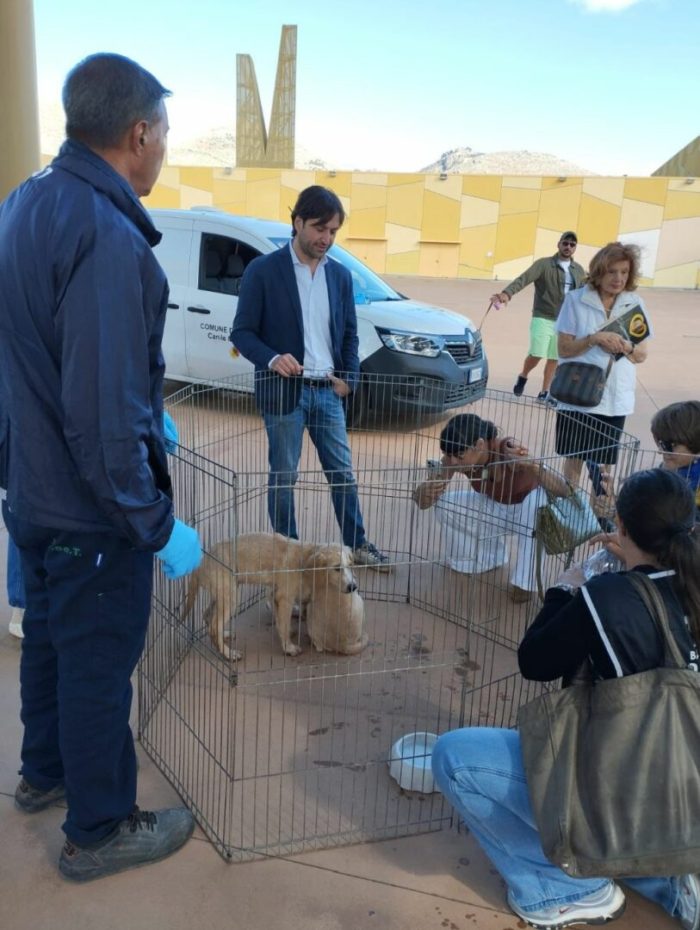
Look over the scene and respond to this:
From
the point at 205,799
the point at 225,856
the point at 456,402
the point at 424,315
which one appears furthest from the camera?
the point at 424,315

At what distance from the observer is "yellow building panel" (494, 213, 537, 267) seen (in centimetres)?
2467

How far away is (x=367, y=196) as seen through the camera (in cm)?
2519

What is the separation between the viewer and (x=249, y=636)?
3.62 metres

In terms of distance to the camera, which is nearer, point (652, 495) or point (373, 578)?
point (652, 495)

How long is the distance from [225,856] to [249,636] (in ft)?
4.57

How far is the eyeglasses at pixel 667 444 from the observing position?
3.29m

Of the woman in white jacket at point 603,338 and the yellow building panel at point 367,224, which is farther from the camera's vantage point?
the yellow building panel at point 367,224

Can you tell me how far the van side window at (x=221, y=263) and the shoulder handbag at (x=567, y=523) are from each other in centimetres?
516

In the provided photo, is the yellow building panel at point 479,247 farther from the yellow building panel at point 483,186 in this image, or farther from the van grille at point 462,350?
the van grille at point 462,350

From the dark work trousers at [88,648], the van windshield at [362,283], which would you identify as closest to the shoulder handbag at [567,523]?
the dark work trousers at [88,648]

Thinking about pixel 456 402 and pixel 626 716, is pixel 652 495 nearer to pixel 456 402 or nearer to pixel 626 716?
pixel 626 716

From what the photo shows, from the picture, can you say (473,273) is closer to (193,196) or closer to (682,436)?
(193,196)

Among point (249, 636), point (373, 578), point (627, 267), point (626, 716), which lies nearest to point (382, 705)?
point (249, 636)

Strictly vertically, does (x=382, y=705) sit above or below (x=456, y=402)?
below
